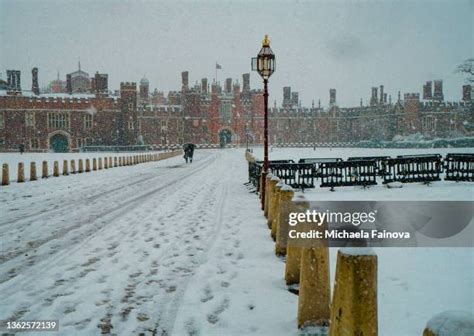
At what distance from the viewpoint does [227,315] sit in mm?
3736

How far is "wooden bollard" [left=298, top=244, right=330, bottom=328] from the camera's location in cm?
344

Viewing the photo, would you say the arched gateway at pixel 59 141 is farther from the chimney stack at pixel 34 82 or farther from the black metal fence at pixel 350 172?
the black metal fence at pixel 350 172

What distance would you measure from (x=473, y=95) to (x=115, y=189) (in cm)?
5415

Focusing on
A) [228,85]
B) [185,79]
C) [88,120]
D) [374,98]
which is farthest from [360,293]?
[374,98]

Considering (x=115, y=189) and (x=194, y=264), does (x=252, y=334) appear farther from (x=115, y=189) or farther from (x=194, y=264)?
(x=115, y=189)

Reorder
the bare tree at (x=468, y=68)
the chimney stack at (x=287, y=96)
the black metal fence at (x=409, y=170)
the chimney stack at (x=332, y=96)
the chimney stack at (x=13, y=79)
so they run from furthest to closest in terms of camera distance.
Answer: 1. the chimney stack at (x=287, y=96)
2. the chimney stack at (x=332, y=96)
3. the chimney stack at (x=13, y=79)
4. the bare tree at (x=468, y=68)
5. the black metal fence at (x=409, y=170)

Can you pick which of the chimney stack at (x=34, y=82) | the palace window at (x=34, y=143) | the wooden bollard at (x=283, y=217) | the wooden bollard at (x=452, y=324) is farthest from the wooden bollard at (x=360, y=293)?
the chimney stack at (x=34, y=82)

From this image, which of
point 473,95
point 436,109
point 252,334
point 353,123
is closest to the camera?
point 252,334

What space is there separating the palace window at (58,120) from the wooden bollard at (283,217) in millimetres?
61807

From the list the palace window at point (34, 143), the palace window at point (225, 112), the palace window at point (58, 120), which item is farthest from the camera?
the palace window at point (225, 112)

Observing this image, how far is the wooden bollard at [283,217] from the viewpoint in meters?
5.37

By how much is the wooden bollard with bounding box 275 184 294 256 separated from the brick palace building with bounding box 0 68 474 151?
4773 cm

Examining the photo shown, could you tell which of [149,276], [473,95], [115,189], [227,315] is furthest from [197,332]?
[473,95]

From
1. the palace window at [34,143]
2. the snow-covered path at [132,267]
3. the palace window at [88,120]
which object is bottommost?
the snow-covered path at [132,267]
